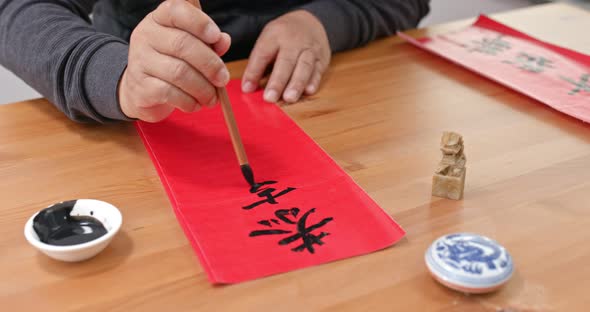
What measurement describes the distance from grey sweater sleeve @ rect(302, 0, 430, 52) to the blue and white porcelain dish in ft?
2.10

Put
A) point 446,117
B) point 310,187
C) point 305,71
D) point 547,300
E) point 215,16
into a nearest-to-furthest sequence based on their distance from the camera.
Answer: point 547,300 → point 310,187 → point 446,117 → point 305,71 → point 215,16

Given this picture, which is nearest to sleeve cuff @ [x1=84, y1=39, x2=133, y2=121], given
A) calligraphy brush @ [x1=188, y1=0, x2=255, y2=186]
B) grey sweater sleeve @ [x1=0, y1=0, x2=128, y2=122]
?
grey sweater sleeve @ [x1=0, y1=0, x2=128, y2=122]

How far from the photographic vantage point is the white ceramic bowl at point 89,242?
24.4 inches

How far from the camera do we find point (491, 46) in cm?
120

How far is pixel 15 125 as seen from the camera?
95 centimetres

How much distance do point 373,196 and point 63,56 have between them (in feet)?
1.71

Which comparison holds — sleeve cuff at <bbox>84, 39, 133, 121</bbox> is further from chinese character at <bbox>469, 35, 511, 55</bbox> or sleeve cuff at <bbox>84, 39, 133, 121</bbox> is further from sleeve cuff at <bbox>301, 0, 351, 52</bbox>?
chinese character at <bbox>469, 35, 511, 55</bbox>

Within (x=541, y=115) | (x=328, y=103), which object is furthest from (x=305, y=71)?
(x=541, y=115)

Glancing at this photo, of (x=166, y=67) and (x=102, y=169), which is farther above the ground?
(x=166, y=67)

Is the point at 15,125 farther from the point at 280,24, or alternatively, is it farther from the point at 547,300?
the point at 547,300

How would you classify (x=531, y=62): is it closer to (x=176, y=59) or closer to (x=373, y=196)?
(x=373, y=196)

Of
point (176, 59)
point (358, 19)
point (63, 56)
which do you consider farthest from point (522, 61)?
point (63, 56)

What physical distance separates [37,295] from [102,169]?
0.25 m

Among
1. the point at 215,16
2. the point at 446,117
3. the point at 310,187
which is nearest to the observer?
the point at 310,187
